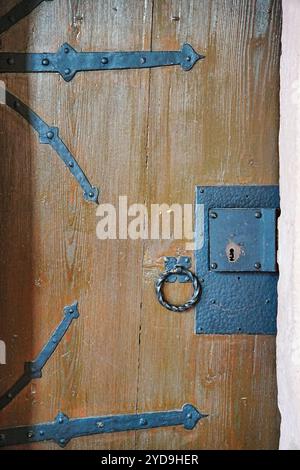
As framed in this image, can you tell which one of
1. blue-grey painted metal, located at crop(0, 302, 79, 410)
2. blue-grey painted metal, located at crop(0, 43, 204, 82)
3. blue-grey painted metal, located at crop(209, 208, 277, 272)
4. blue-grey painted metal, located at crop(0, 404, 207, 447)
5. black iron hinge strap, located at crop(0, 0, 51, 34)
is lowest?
blue-grey painted metal, located at crop(0, 404, 207, 447)

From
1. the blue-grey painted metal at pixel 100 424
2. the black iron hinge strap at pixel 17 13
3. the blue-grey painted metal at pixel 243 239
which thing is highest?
the black iron hinge strap at pixel 17 13

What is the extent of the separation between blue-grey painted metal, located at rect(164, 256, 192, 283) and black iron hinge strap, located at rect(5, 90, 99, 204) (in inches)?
8.1

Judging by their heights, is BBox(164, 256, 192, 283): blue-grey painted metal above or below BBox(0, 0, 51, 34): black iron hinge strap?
below

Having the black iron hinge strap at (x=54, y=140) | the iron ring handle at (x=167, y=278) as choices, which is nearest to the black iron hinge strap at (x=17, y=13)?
the black iron hinge strap at (x=54, y=140)

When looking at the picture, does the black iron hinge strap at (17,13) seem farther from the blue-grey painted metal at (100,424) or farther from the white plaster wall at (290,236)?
the blue-grey painted metal at (100,424)

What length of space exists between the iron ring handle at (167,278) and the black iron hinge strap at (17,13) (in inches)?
24.5

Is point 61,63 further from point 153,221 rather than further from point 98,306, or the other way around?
point 98,306

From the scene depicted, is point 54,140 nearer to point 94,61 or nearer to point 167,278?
point 94,61

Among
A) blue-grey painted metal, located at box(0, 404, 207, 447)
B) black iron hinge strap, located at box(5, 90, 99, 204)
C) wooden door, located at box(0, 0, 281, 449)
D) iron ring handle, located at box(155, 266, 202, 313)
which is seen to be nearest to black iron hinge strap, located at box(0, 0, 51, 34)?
wooden door, located at box(0, 0, 281, 449)

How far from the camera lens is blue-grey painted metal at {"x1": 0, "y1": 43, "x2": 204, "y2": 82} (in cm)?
107

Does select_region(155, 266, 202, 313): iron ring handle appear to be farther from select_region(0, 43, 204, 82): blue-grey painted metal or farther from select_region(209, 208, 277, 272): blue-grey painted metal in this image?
select_region(0, 43, 204, 82): blue-grey painted metal

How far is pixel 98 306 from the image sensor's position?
1102mm

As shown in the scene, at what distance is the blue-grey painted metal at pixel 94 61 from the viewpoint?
3.50 feet
